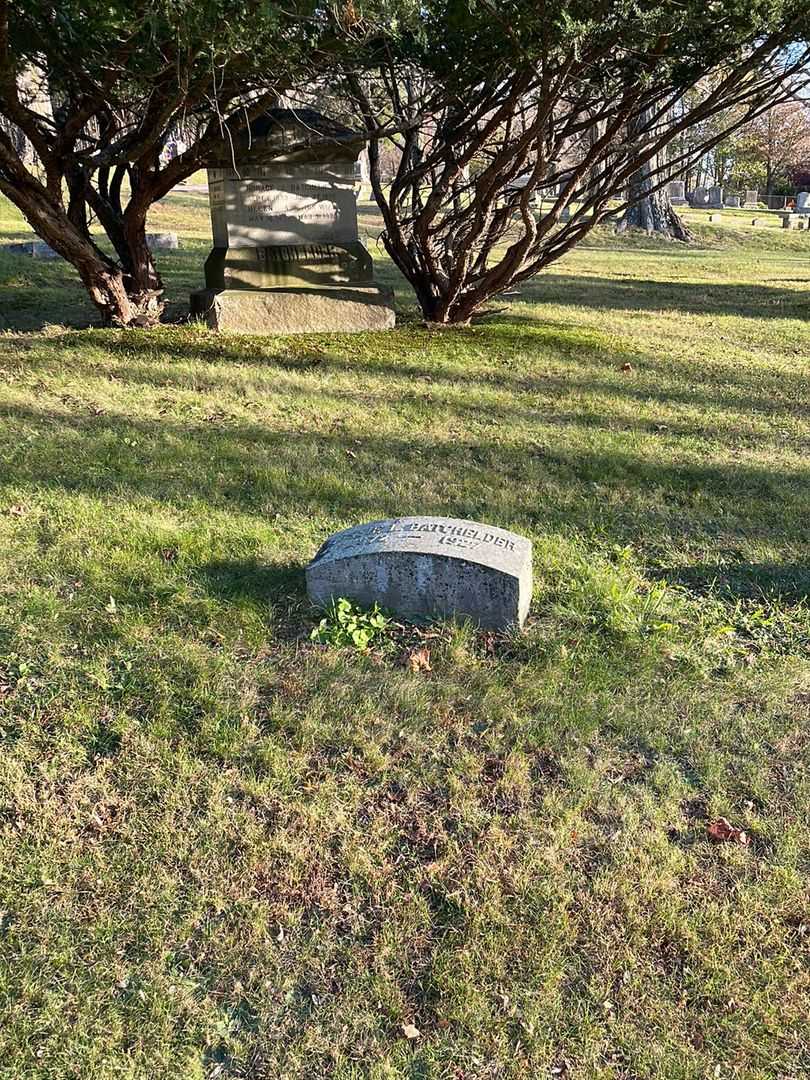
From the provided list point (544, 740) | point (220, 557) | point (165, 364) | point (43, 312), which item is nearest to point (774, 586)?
point (544, 740)

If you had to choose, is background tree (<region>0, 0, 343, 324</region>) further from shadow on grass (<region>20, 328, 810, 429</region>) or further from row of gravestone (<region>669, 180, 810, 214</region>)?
row of gravestone (<region>669, 180, 810, 214</region>)

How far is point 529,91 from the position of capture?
9008 mm

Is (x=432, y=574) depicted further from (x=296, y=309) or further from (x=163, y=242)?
(x=163, y=242)

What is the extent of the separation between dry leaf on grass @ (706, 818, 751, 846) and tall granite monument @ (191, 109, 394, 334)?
7.55m

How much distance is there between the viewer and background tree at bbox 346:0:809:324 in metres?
6.97

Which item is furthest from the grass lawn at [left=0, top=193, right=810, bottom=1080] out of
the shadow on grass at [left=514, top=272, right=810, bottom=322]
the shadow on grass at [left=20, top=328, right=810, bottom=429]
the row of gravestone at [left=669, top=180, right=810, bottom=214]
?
the row of gravestone at [left=669, top=180, right=810, bottom=214]

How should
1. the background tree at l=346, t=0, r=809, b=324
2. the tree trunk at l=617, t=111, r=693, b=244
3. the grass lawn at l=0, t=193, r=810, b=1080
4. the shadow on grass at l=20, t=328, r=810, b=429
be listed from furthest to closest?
the tree trunk at l=617, t=111, r=693, b=244 < the shadow on grass at l=20, t=328, r=810, b=429 < the background tree at l=346, t=0, r=809, b=324 < the grass lawn at l=0, t=193, r=810, b=1080

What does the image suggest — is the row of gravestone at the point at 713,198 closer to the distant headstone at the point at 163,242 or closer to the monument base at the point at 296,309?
the distant headstone at the point at 163,242

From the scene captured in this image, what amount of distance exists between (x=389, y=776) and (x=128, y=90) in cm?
705

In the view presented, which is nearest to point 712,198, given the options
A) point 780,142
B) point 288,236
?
point 780,142

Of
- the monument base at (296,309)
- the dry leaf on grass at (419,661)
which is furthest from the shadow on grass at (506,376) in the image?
the dry leaf on grass at (419,661)

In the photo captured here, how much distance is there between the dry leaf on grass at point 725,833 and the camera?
2721 millimetres

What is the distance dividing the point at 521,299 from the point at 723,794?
10833mm

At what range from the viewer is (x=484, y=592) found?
361 cm
